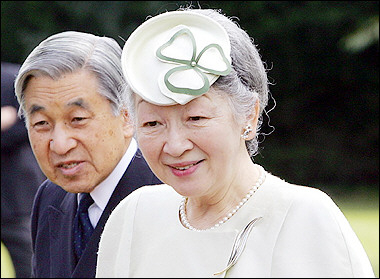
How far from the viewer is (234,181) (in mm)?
2639

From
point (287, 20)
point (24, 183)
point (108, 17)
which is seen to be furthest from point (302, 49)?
point (24, 183)

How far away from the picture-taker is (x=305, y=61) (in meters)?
15.1

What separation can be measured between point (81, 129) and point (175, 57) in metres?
1.04

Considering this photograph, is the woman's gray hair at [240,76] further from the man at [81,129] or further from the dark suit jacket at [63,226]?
the dark suit jacket at [63,226]

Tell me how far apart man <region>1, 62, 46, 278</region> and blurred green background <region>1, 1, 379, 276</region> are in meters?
5.74

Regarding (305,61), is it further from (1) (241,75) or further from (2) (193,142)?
(2) (193,142)

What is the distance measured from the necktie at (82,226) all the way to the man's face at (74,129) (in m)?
0.15

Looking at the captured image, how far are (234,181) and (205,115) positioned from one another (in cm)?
29

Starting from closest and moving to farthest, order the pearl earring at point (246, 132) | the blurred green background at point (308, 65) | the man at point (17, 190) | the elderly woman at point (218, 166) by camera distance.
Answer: the elderly woman at point (218, 166) → the pearl earring at point (246, 132) → the man at point (17, 190) → the blurred green background at point (308, 65)

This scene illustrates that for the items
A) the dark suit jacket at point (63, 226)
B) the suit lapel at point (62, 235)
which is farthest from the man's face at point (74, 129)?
the suit lapel at point (62, 235)

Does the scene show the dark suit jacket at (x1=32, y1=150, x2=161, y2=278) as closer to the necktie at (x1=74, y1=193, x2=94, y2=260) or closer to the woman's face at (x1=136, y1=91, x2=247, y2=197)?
the necktie at (x1=74, y1=193, x2=94, y2=260)

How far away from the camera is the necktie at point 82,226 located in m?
3.54

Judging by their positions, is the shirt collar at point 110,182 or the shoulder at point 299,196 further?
the shirt collar at point 110,182

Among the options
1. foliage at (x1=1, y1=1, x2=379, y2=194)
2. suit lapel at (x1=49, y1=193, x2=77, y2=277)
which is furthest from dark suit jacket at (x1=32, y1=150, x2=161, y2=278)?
foliage at (x1=1, y1=1, x2=379, y2=194)
